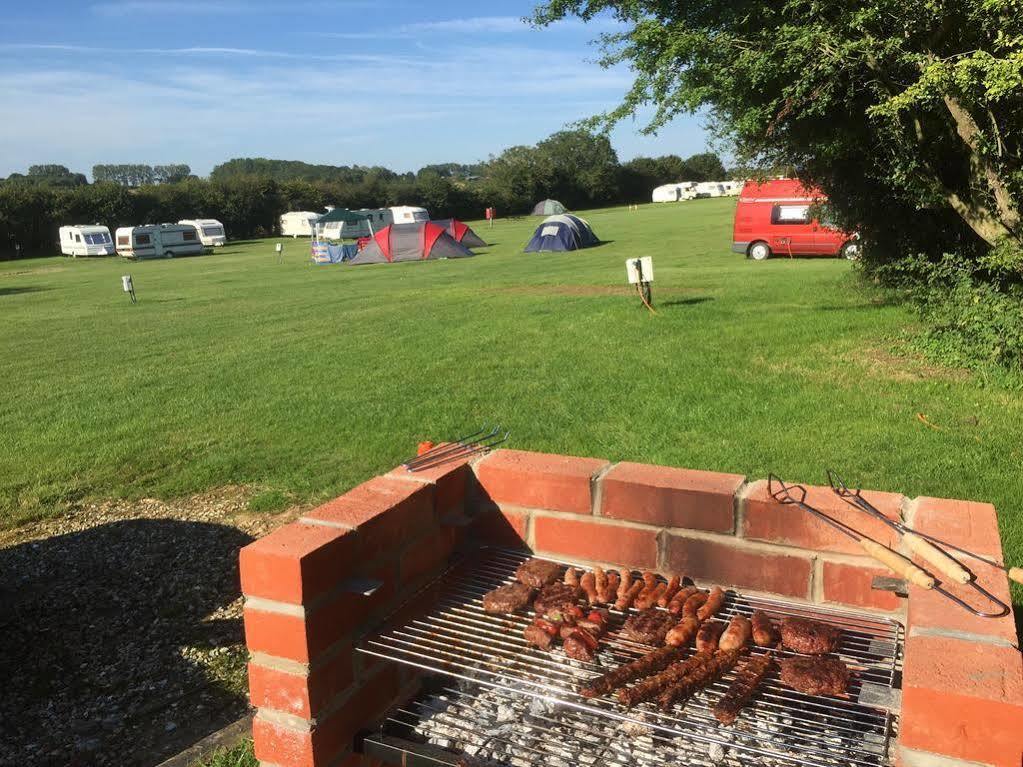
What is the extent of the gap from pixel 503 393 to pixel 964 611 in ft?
20.7

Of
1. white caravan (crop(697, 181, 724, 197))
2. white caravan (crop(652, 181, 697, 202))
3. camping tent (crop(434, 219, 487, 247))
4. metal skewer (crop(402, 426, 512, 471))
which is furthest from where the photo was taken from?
white caravan (crop(697, 181, 724, 197))

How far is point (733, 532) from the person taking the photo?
2400 mm

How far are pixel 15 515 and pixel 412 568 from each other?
4.27m

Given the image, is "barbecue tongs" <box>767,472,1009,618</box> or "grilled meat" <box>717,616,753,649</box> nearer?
"barbecue tongs" <box>767,472,1009,618</box>

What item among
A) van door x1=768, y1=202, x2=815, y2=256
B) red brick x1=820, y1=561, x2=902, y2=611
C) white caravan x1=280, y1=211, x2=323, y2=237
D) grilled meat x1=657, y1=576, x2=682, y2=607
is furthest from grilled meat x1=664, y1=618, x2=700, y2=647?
white caravan x1=280, y1=211, x2=323, y2=237

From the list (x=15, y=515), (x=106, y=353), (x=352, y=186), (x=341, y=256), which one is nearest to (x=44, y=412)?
(x=15, y=515)

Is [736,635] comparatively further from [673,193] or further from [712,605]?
[673,193]

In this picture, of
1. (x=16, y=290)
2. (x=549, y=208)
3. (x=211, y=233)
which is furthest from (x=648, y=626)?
(x=549, y=208)

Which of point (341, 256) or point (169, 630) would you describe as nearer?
point (169, 630)

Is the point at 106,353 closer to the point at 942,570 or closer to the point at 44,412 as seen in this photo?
the point at 44,412

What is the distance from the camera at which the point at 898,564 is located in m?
1.95

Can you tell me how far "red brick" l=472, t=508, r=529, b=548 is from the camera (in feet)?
8.91

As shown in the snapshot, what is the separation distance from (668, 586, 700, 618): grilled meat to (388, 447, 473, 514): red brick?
2.49ft

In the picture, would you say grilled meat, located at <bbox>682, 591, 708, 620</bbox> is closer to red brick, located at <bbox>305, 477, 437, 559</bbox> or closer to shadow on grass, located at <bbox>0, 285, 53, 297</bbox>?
red brick, located at <bbox>305, 477, 437, 559</bbox>
